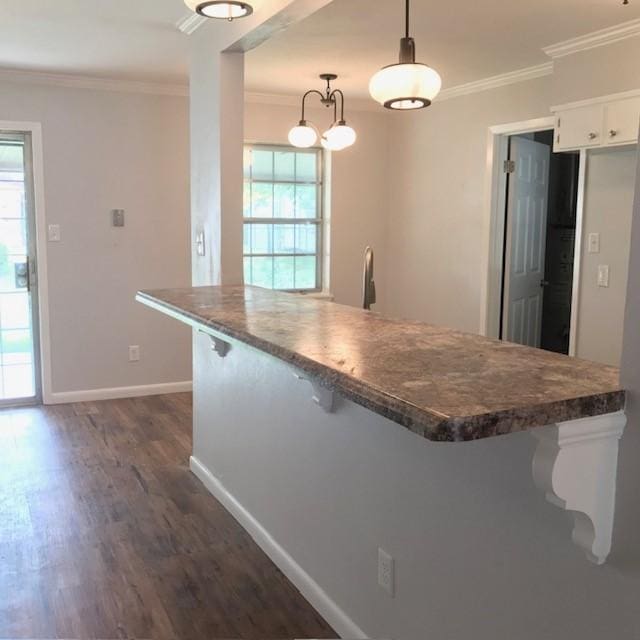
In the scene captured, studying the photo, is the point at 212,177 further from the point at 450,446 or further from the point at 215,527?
the point at 450,446

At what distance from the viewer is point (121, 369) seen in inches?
211

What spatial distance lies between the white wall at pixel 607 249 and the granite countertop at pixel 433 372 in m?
2.03

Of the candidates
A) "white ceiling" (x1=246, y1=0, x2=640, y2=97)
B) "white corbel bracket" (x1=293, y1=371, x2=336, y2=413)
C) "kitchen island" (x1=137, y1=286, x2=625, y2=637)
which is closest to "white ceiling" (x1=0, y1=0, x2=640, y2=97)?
"white ceiling" (x1=246, y1=0, x2=640, y2=97)

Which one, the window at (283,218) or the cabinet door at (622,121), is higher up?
the cabinet door at (622,121)

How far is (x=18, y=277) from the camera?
503 cm

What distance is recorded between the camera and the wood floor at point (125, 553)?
2395 mm

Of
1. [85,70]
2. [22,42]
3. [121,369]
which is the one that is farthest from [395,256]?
[22,42]

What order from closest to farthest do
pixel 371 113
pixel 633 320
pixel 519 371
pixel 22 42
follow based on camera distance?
pixel 633 320 → pixel 519 371 → pixel 22 42 → pixel 371 113

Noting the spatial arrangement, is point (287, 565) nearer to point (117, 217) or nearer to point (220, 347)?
point (220, 347)

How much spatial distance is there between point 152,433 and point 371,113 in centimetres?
319

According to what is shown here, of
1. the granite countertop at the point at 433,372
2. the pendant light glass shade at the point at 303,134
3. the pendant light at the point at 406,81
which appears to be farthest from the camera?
the pendant light glass shade at the point at 303,134

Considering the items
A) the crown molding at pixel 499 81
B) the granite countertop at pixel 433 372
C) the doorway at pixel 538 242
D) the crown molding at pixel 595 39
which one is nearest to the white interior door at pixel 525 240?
the doorway at pixel 538 242

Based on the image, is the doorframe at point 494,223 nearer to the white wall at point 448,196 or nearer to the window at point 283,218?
the white wall at point 448,196

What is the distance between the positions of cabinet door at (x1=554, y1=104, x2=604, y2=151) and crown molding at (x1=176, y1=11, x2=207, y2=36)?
1962 mm
